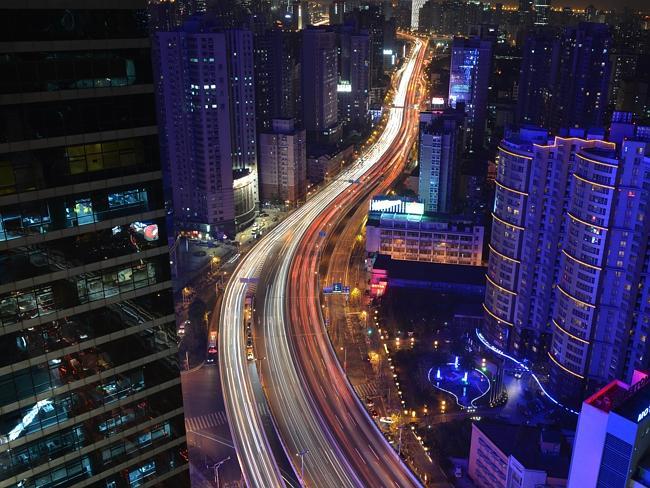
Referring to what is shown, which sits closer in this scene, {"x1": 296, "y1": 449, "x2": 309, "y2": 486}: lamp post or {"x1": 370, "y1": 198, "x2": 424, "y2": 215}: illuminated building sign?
{"x1": 296, "y1": 449, "x2": 309, "y2": 486}: lamp post

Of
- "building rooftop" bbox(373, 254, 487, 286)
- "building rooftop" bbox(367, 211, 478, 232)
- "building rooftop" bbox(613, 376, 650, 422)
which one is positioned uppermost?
"building rooftop" bbox(613, 376, 650, 422)

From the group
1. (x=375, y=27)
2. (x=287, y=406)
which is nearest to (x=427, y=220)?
(x=287, y=406)

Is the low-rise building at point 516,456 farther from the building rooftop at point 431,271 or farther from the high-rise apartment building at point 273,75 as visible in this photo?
the high-rise apartment building at point 273,75

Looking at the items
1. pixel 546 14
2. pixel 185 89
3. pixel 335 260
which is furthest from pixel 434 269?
pixel 546 14

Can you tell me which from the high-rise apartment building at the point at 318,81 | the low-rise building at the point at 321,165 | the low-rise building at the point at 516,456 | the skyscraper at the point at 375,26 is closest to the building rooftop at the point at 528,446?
the low-rise building at the point at 516,456

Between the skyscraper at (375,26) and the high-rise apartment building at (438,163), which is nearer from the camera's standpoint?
the high-rise apartment building at (438,163)

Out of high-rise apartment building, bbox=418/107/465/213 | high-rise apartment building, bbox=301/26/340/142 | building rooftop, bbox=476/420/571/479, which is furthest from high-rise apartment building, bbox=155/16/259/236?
building rooftop, bbox=476/420/571/479

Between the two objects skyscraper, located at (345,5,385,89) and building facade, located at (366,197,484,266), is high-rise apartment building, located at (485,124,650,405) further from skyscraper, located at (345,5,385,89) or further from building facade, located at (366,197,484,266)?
skyscraper, located at (345,5,385,89)
